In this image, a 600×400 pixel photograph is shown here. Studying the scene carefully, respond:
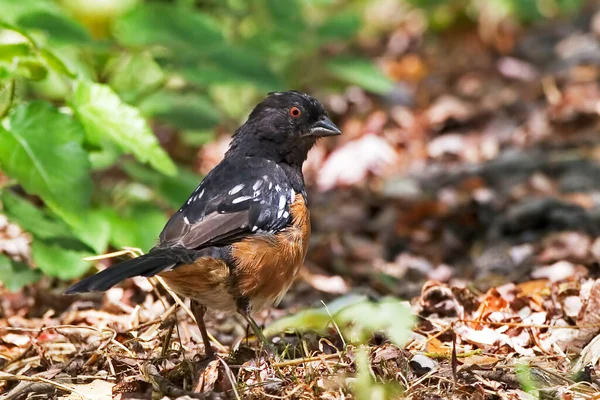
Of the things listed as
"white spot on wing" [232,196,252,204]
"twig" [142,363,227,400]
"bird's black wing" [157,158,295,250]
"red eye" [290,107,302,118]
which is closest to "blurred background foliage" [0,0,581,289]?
"bird's black wing" [157,158,295,250]

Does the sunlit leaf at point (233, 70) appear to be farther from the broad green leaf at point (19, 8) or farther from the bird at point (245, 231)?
the broad green leaf at point (19, 8)

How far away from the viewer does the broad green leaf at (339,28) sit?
17.9 feet

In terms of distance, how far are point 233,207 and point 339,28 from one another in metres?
2.58

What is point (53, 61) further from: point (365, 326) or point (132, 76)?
point (365, 326)

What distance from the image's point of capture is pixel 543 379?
265cm

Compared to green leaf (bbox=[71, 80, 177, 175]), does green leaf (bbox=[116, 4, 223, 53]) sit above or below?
above

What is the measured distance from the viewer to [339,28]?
5.51 m

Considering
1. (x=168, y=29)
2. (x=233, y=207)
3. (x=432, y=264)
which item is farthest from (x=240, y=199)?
(x=432, y=264)

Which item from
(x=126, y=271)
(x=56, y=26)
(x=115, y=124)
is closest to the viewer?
(x=126, y=271)

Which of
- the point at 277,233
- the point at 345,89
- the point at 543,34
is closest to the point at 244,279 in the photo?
the point at 277,233

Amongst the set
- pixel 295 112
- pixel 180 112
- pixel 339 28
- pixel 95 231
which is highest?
pixel 339 28

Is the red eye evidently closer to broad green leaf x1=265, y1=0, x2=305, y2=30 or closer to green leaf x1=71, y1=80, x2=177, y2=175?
green leaf x1=71, y1=80, x2=177, y2=175

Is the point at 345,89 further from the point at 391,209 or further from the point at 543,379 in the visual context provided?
the point at 543,379

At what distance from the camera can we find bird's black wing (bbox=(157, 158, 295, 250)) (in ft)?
10.0
